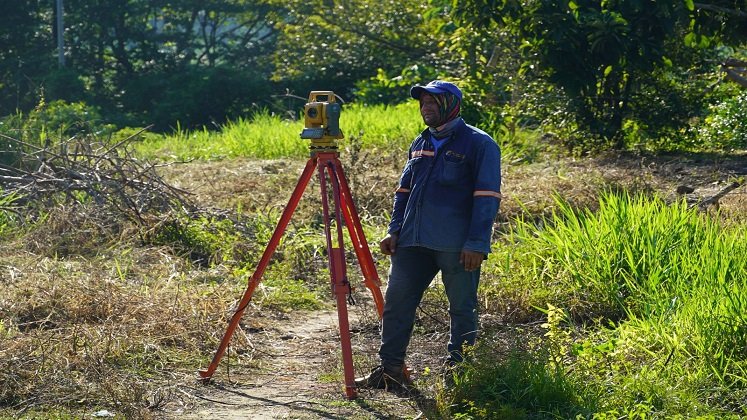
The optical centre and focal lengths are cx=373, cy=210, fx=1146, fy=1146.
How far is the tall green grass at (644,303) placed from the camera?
5227mm

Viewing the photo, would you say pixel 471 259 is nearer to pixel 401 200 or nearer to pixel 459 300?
pixel 459 300

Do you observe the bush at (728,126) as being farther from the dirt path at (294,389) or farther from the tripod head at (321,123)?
the tripod head at (321,123)

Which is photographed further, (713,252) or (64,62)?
(64,62)

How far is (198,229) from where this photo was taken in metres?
9.55

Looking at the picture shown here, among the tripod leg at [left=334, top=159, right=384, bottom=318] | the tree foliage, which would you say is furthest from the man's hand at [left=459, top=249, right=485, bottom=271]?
the tree foliage

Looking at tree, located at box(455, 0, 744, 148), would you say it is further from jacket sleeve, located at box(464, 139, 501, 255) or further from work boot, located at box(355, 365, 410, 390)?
work boot, located at box(355, 365, 410, 390)

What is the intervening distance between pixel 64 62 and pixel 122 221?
69.0ft

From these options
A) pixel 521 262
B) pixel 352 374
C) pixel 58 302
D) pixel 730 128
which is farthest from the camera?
pixel 730 128

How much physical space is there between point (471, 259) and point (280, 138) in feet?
33.3

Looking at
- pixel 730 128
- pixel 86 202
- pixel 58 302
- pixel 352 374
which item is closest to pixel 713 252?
pixel 352 374

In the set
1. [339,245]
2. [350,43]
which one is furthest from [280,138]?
[339,245]

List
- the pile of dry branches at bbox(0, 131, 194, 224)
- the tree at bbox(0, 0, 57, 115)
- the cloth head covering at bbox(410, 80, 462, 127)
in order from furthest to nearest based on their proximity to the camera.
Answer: the tree at bbox(0, 0, 57, 115) → the pile of dry branches at bbox(0, 131, 194, 224) → the cloth head covering at bbox(410, 80, 462, 127)

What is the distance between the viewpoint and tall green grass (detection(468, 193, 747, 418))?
5227 mm

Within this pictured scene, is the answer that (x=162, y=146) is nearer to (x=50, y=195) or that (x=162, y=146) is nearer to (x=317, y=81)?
(x=50, y=195)
